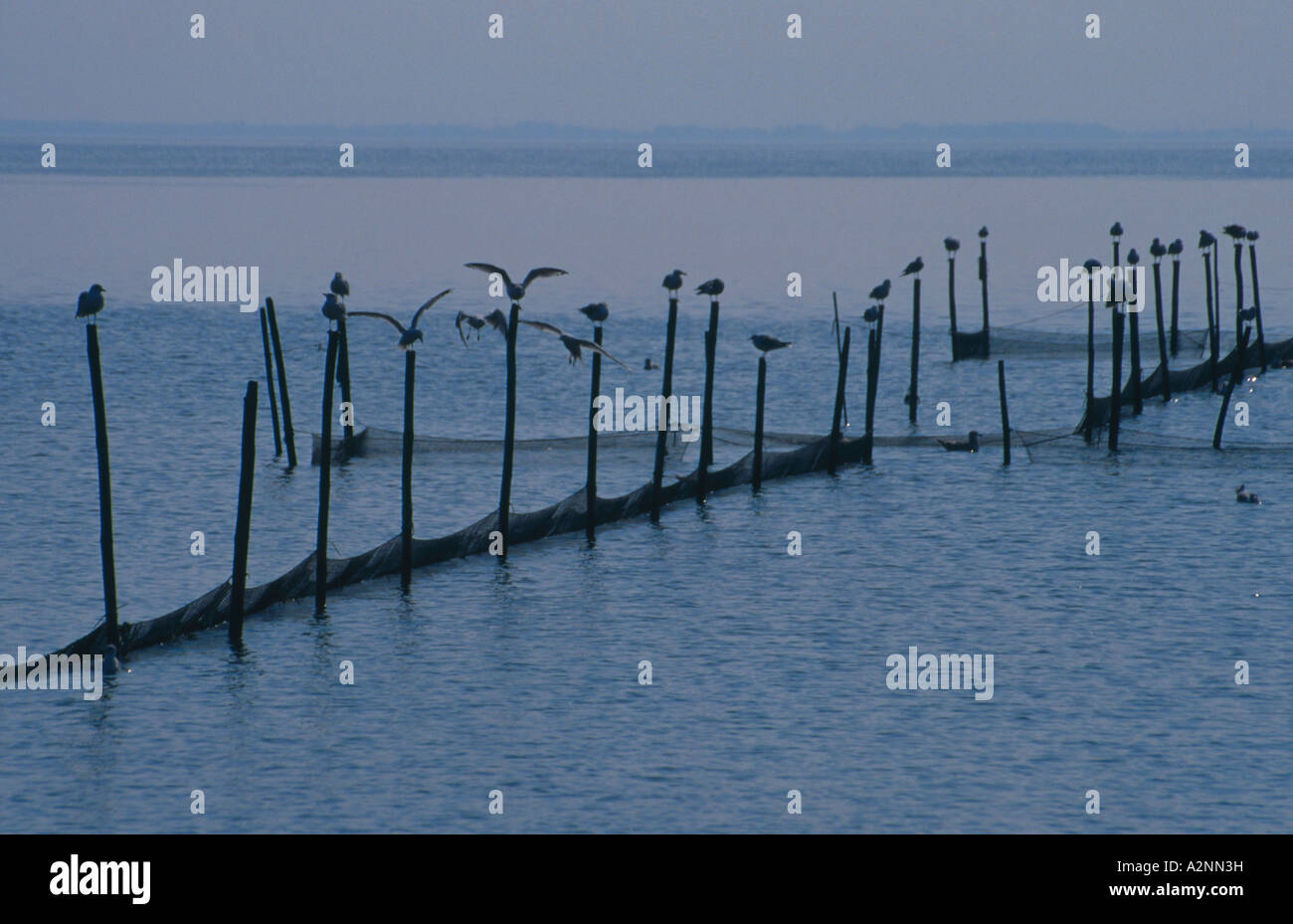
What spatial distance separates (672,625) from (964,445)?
16.2 m

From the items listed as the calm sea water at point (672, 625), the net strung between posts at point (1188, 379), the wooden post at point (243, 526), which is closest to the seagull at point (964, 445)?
the calm sea water at point (672, 625)

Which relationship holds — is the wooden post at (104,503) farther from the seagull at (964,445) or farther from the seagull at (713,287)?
the seagull at (964,445)

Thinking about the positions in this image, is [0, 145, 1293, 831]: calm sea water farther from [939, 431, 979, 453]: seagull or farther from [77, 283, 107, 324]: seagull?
[77, 283, 107, 324]: seagull

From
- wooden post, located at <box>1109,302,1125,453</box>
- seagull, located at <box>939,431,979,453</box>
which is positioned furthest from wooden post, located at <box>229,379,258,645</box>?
wooden post, located at <box>1109,302,1125,453</box>

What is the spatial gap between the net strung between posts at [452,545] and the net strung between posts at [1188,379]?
6.48m

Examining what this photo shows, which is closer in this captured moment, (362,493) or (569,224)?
(362,493)

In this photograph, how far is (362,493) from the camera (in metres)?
37.0

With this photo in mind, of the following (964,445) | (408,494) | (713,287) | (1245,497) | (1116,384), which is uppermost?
(713,287)

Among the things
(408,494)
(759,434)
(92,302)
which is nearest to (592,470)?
(408,494)

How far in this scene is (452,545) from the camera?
3011cm

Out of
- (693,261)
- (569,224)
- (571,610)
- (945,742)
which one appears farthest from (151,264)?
(945,742)

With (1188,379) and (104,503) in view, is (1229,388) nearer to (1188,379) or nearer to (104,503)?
(1188,379)
